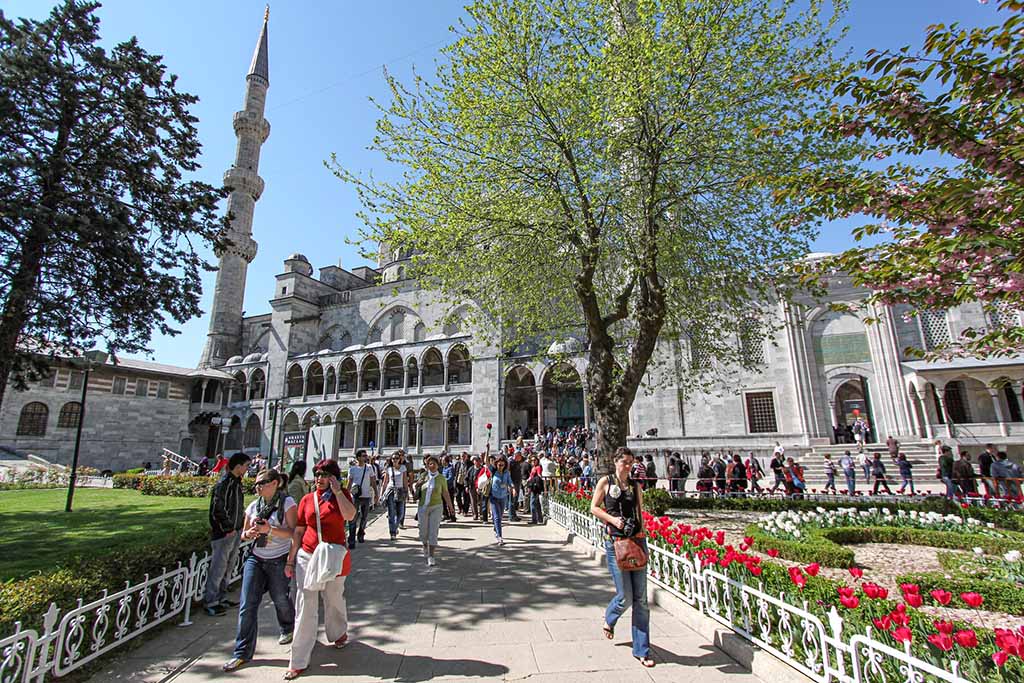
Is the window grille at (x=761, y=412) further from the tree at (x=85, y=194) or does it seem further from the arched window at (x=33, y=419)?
the arched window at (x=33, y=419)

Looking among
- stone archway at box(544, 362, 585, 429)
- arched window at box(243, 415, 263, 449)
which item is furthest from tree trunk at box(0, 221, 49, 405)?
arched window at box(243, 415, 263, 449)

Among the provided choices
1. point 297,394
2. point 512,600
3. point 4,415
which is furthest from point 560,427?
point 4,415

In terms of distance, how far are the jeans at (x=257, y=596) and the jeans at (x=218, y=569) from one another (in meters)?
1.33

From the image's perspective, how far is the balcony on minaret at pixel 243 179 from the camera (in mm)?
39312

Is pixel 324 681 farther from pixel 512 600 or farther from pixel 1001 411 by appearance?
pixel 1001 411

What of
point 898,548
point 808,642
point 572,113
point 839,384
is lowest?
point 898,548

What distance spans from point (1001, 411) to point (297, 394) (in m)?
40.7

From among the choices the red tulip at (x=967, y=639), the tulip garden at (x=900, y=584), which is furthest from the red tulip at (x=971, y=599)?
the red tulip at (x=967, y=639)

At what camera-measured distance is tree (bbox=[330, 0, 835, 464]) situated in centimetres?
974

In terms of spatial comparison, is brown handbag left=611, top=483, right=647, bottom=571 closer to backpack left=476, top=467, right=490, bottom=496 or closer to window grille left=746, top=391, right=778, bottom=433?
backpack left=476, top=467, right=490, bottom=496

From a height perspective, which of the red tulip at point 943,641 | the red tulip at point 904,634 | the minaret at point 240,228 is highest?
the minaret at point 240,228

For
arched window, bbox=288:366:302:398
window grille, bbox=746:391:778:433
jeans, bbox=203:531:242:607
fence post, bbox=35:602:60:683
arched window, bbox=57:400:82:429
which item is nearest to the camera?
fence post, bbox=35:602:60:683

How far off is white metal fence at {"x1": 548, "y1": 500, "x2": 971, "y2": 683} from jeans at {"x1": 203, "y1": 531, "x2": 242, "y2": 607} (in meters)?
4.97

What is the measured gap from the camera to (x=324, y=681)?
148 inches
